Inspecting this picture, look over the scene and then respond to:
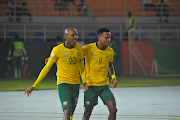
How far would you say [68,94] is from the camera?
568 centimetres

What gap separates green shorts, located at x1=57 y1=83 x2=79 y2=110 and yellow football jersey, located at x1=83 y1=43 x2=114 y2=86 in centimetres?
51

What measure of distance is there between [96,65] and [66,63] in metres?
0.75

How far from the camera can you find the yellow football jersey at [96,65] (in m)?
6.29

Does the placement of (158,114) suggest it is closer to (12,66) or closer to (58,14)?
(12,66)

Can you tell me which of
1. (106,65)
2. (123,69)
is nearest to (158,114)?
(106,65)

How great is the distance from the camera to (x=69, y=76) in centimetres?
580

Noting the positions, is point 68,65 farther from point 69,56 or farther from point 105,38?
point 105,38

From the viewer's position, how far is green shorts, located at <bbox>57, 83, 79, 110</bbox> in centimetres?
558

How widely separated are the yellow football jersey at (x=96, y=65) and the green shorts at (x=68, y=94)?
20.2 inches

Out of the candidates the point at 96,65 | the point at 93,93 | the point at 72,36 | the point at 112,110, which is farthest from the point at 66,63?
the point at 112,110

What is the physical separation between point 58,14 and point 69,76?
21.0 m

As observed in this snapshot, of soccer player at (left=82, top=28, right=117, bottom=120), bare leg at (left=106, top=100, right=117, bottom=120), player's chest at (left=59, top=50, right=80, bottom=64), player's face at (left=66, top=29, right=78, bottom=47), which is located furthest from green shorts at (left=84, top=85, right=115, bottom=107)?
player's face at (left=66, top=29, right=78, bottom=47)

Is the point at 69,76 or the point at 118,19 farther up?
the point at 118,19

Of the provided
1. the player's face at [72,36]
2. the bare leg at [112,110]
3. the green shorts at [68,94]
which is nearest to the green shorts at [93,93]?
the bare leg at [112,110]
